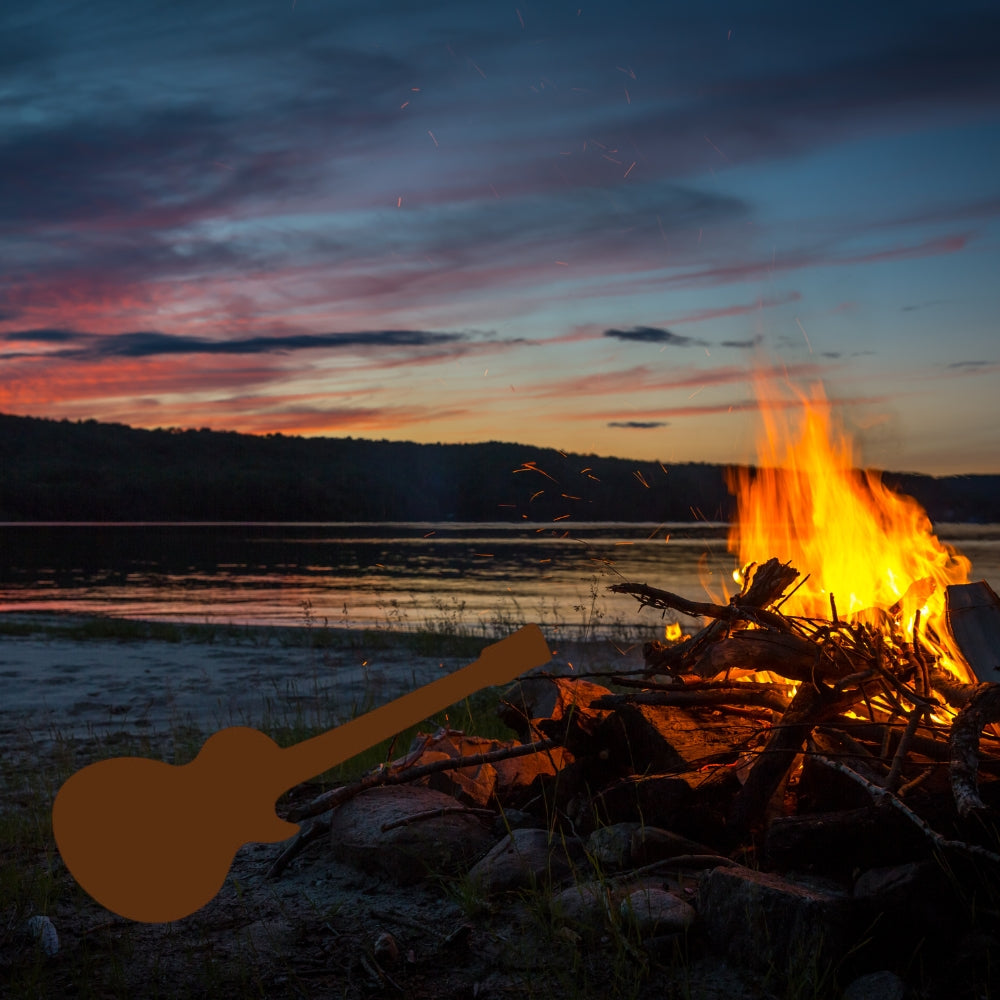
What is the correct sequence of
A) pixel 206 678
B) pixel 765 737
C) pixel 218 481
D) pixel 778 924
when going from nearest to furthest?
pixel 778 924, pixel 765 737, pixel 206 678, pixel 218 481

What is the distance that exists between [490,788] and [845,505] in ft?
7.39

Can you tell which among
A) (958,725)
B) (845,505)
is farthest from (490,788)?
(845,505)

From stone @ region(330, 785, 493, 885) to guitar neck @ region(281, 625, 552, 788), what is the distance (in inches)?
19.1

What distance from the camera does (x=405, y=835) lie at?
3379mm

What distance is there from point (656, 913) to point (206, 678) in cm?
817

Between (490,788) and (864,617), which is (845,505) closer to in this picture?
(864,617)

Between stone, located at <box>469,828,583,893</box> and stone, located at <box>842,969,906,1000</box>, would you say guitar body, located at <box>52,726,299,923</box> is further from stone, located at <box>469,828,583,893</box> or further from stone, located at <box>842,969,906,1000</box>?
stone, located at <box>842,969,906,1000</box>

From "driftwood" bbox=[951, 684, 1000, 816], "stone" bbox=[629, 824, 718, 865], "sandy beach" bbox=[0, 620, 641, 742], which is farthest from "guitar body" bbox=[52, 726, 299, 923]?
"sandy beach" bbox=[0, 620, 641, 742]

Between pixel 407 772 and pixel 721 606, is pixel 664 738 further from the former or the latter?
pixel 407 772

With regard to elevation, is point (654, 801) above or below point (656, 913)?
above

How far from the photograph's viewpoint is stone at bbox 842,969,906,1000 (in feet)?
7.74

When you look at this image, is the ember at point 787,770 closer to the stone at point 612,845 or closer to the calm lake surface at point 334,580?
the stone at point 612,845

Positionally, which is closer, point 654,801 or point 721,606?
point 654,801

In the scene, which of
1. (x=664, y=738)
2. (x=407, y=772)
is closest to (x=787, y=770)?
(x=664, y=738)
